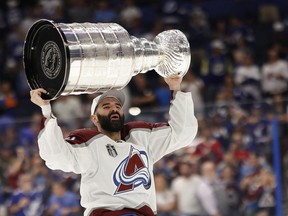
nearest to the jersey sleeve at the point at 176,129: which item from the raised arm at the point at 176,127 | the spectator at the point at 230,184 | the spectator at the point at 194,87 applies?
the raised arm at the point at 176,127

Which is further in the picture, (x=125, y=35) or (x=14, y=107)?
(x=14, y=107)

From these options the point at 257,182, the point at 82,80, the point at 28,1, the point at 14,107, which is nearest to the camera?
the point at 82,80

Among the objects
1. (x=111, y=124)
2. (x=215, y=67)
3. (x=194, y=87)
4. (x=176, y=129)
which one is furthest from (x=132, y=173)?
(x=215, y=67)

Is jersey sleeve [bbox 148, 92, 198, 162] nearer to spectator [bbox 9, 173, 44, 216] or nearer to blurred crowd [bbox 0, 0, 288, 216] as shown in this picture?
blurred crowd [bbox 0, 0, 288, 216]

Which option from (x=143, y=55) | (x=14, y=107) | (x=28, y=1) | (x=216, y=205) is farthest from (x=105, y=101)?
(x=28, y=1)

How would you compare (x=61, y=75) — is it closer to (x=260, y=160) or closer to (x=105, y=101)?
(x=105, y=101)

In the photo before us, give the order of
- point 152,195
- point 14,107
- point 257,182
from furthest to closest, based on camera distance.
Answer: point 14,107, point 257,182, point 152,195

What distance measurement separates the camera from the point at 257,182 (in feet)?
27.5

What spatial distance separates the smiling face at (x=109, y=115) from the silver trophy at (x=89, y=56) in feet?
0.63

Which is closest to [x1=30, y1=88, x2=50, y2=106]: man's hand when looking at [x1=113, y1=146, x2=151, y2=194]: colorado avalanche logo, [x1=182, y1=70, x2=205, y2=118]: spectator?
[x1=113, y1=146, x2=151, y2=194]: colorado avalanche logo

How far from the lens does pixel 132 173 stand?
15.8ft

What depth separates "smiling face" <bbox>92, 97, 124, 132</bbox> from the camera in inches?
193

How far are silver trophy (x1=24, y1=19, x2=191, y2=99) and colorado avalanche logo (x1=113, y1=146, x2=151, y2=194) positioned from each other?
429 millimetres

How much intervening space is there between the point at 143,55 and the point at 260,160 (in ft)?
12.7
